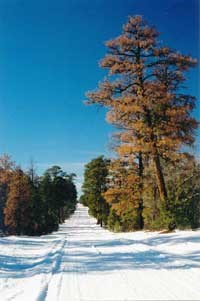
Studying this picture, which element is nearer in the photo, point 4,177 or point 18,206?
point 18,206

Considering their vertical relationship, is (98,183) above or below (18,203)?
above

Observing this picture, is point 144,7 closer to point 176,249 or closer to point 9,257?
point 176,249

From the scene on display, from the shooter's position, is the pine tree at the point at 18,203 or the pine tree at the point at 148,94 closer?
the pine tree at the point at 148,94

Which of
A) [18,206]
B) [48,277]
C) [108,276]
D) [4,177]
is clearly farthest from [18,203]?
[108,276]

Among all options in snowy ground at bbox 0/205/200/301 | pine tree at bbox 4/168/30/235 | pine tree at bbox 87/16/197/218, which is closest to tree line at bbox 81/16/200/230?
pine tree at bbox 87/16/197/218

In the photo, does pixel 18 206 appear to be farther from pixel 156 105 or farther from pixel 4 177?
pixel 156 105

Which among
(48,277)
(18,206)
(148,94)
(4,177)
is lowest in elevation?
(48,277)

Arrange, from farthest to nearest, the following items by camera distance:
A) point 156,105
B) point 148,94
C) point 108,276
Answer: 1. point 148,94
2. point 156,105
3. point 108,276

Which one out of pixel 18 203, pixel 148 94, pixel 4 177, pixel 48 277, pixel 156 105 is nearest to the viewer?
pixel 48 277

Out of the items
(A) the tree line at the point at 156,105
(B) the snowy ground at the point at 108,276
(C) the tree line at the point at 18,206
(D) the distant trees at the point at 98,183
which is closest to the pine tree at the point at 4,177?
(C) the tree line at the point at 18,206

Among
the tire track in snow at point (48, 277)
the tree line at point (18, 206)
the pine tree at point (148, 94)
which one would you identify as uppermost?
the pine tree at point (148, 94)

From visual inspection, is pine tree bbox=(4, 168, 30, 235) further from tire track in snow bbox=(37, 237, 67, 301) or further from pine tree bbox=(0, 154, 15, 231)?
tire track in snow bbox=(37, 237, 67, 301)

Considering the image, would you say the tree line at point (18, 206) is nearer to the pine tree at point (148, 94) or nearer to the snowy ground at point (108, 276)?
the pine tree at point (148, 94)

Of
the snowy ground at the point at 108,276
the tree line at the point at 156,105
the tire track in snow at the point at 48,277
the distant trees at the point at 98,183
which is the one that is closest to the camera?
A: the snowy ground at the point at 108,276
